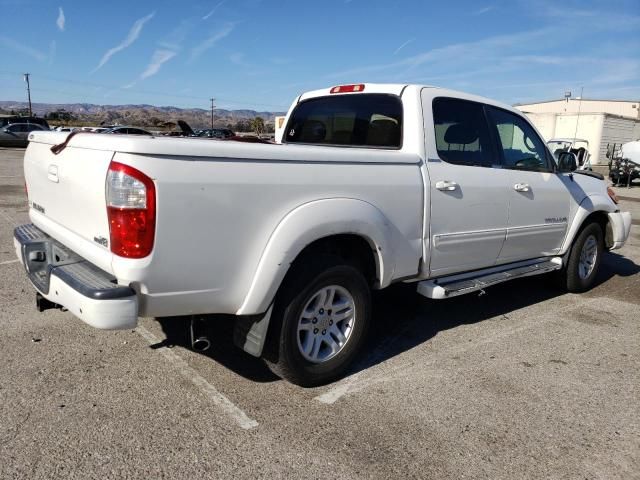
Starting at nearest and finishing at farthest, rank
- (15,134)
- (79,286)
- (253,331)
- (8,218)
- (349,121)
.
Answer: (79,286) < (253,331) < (349,121) < (8,218) < (15,134)

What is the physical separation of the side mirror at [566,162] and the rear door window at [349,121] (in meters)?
2.01

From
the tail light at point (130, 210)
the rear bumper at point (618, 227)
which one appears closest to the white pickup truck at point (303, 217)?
the tail light at point (130, 210)

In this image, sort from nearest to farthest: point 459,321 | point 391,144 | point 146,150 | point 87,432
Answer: point 146,150 < point 87,432 < point 391,144 < point 459,321

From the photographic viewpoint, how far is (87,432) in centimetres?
278

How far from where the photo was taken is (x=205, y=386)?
11.0 feet

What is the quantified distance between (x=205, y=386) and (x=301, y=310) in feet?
2.64

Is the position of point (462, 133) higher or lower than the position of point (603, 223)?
higher

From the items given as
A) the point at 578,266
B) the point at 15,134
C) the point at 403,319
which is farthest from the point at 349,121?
the point at 15,134

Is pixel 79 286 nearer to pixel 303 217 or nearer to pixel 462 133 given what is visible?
pixel 303 217

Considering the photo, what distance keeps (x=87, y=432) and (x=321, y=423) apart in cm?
125

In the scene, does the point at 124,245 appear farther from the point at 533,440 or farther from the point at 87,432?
the point at 533,440

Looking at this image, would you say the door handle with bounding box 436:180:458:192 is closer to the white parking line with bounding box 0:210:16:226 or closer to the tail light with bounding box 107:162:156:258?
the tail light with bounding box 107:162:156:258

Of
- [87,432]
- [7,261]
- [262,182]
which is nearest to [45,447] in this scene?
[87,432]

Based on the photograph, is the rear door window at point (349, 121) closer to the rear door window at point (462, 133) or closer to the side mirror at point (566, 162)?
the rear door window at point (462, 133)
